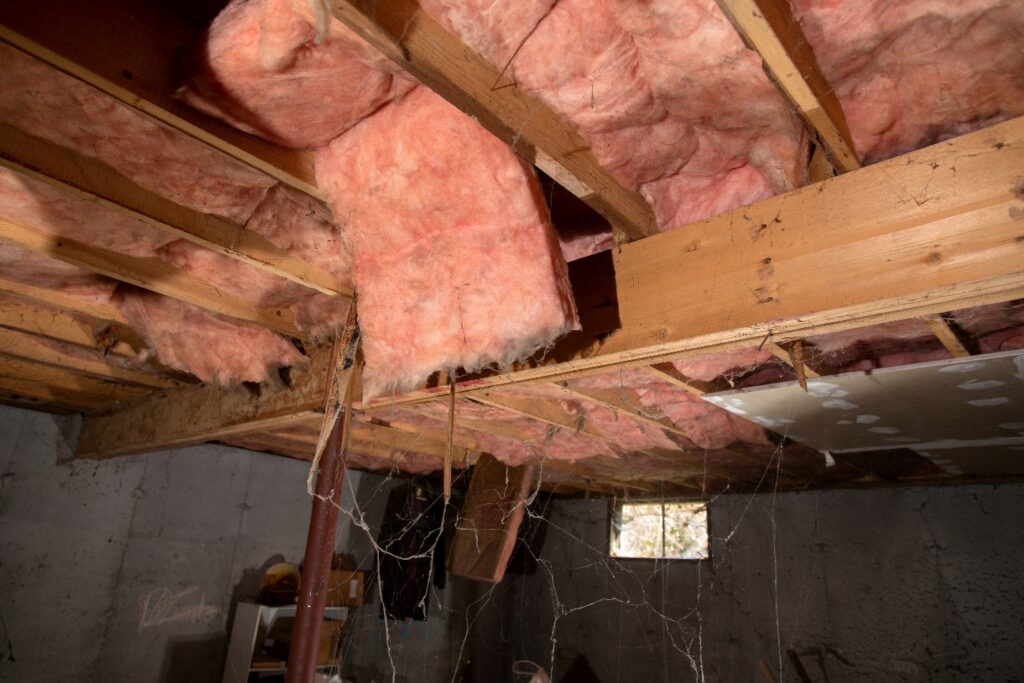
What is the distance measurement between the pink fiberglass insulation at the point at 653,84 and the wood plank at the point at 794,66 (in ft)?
0.17

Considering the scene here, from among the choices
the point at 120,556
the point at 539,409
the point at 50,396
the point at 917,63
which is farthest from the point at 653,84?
the point at 120,556

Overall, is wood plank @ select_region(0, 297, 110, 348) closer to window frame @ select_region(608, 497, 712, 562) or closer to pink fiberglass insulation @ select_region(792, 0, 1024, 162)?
pink fiberglass insulation @ select_region(792, 0, 1024, 162)

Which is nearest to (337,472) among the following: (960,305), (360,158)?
(360,158)

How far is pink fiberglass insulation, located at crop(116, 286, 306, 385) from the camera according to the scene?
1.80m

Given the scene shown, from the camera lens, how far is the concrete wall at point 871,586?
3219mm

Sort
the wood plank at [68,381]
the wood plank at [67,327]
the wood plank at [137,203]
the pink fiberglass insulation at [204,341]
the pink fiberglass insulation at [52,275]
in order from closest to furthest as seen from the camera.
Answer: the wood plank at [137,203] < the pink fiberglass insulation at [52,275] < the pink fiberglass insulation at [204,341] < the wood plank at [67,327] < the wood plank at [68,381]

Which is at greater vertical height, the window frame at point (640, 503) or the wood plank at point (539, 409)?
the wood plank at point (539, 409)

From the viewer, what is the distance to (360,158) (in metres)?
1.09

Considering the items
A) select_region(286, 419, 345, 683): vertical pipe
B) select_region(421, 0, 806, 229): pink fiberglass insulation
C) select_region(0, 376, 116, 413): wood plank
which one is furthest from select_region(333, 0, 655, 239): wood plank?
select_region(0, 376, 116, 413): wood plank

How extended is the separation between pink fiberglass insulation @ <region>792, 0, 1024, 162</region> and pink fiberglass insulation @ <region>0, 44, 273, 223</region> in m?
1.04

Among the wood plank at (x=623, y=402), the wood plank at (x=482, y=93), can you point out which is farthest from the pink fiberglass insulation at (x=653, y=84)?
the wood plank at (x=623, y=402)

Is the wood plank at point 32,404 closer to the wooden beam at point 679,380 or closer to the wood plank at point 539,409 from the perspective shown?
the wood plank at point 539,409

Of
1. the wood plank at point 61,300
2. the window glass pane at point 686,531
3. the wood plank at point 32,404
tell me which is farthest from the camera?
the window glass pane at point 686,531

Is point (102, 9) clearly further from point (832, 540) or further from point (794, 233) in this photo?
point (832, 540)
